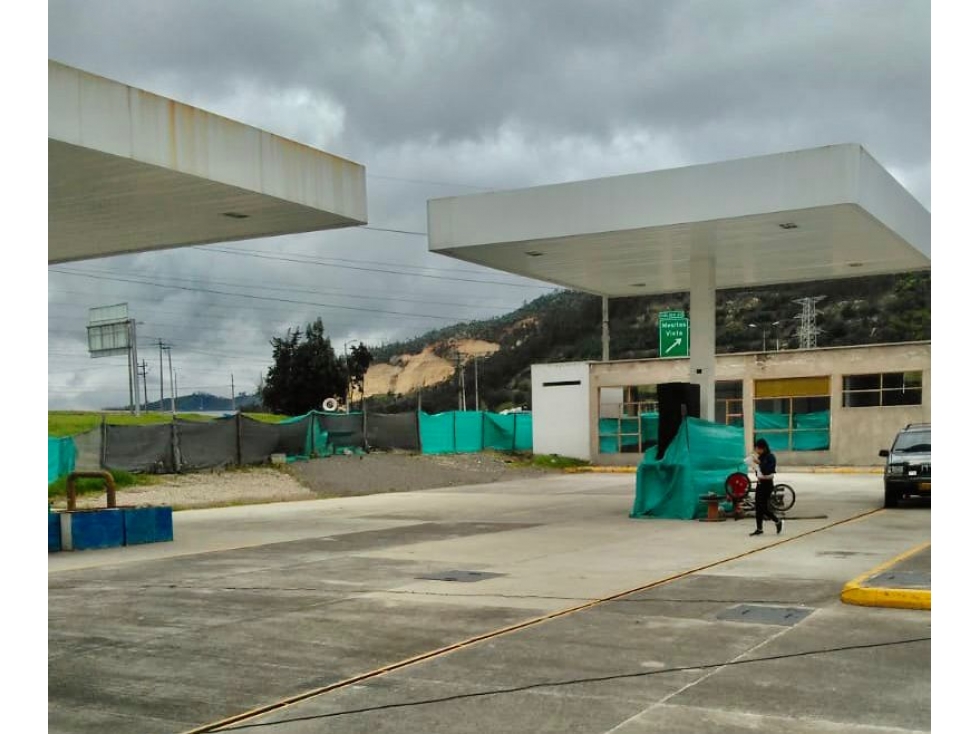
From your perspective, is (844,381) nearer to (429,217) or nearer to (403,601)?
(429,217)

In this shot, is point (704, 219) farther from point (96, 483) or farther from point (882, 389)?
point (882, 389)

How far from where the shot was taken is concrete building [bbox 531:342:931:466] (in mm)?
41656

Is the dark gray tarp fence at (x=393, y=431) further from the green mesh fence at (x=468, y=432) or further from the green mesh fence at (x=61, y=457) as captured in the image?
the green mesh fence at (x=61, y=457)

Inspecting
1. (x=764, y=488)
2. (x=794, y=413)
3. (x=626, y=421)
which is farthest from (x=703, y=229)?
(x=626, y=421)

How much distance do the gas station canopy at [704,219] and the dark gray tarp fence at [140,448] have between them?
1324 cm

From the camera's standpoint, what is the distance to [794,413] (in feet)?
144

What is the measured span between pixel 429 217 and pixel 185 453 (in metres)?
15.0

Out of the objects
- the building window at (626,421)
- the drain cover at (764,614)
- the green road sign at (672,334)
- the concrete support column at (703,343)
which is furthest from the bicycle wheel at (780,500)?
the green road sign at (672,334)

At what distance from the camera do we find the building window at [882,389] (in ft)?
137

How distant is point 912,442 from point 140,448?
70.4ft

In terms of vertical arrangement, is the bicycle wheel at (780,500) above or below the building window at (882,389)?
below

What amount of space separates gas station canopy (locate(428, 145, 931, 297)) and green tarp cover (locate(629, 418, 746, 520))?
4051mm

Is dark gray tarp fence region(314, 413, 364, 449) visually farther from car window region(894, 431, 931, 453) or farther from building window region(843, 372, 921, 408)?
car window region(894, 431, 931, 453)
